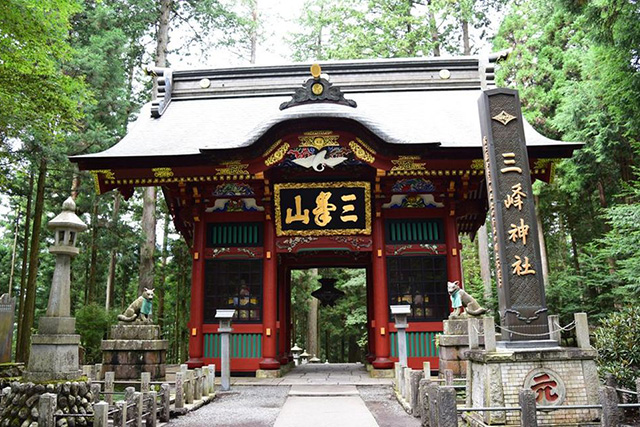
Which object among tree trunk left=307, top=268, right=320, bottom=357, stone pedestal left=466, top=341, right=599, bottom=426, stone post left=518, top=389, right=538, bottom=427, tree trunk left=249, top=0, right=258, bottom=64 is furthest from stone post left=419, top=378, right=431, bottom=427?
tree trunk left=249, top=0, right=258, bottom=64

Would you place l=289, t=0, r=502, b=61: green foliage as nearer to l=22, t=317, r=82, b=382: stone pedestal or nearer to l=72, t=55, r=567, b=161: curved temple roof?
l=72, t=55, r=567, b=161: curved temple roof

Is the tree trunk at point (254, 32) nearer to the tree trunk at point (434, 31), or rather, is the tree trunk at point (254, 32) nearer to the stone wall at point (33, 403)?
the tree trunk at point (434, 31)

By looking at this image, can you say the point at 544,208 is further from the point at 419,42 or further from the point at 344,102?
the point at 344,102

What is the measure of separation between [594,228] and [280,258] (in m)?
11.9

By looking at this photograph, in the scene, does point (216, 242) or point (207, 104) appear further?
point (207, 104)

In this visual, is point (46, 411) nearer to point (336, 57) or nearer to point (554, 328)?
point (554, 328)

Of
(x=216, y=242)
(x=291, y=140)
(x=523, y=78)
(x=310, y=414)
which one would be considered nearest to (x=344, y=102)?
(x=291, y=140)

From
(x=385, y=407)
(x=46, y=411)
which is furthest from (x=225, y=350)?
(x=46, y=411)

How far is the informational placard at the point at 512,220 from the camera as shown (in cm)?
601

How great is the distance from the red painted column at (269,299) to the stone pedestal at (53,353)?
5.29 meters

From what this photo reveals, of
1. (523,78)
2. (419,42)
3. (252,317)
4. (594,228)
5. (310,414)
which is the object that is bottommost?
(310,414)

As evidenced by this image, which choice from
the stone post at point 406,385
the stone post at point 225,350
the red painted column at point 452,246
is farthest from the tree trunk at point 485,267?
the stone post at point 225,350

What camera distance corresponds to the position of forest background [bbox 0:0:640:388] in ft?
34.8

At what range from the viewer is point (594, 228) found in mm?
17672
